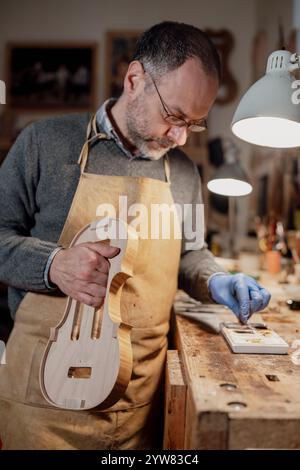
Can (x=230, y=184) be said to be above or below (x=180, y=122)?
below

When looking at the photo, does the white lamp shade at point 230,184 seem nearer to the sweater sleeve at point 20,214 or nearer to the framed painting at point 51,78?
the sweater sleeve at point 20,214

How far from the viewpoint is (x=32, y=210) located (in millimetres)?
1842

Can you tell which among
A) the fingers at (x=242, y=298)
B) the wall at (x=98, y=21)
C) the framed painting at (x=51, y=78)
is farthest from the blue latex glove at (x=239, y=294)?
the framed painting at (x=51, y=78)

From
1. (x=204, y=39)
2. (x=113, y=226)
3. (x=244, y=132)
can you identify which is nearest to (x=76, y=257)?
(x=113, y=226)

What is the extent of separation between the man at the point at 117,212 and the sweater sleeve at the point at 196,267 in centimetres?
1

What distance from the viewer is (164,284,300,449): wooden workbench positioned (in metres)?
1.01

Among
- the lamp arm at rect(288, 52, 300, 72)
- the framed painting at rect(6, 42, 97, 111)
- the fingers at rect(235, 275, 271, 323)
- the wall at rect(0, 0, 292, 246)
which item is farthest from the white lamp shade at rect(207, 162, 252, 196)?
the framed painting at rect(6, 42, 97, 111)

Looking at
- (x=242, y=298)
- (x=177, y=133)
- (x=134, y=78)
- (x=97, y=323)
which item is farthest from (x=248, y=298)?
(x=134, y=78)

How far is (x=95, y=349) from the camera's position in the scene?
4.65 ft

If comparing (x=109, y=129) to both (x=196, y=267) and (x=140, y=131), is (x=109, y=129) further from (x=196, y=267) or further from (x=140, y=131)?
(x=196, y=267)

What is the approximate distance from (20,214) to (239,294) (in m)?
0.90

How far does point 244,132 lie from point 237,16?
4449 mm

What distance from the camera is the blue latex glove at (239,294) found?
67.4 inches
